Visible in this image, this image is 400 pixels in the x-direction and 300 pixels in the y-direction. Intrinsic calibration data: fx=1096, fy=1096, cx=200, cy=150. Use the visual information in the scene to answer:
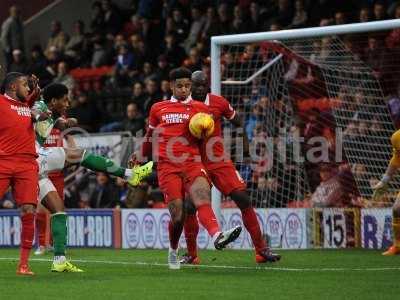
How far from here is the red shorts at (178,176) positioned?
38.5ft

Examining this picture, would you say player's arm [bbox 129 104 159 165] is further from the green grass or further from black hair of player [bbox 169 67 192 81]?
the green grass

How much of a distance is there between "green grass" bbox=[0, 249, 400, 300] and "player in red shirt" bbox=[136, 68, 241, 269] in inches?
28.0

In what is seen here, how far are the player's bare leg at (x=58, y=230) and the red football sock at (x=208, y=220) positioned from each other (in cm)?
148

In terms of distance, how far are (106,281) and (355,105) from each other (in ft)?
25.9

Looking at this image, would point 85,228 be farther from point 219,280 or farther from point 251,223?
point 219,280

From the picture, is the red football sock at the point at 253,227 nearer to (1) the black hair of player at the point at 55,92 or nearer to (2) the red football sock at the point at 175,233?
(2) the red football sock at the point at 175,233

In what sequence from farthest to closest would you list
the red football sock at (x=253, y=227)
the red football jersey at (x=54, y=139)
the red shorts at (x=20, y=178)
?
the red football jersey at (x=54, y=139)
the red football sock at (x=253, y=227)
the red shorts at (x=20, y=178)

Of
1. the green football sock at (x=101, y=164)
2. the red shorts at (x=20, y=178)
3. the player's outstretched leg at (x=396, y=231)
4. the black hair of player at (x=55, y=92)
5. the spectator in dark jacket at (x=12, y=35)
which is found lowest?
the player's outstretched leg at (x=396, y=231)

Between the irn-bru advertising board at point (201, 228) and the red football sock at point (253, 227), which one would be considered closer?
the red football sock at point (253, 227)

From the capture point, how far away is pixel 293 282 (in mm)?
10242

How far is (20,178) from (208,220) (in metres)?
1.99

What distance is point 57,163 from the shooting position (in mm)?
13352

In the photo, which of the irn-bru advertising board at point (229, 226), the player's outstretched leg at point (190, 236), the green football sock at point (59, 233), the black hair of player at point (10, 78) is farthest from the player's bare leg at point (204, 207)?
the irn-bru advertising board at point (229, 226)

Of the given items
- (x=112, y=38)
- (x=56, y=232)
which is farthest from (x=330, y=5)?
(x=56, y=232)
